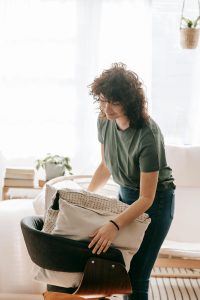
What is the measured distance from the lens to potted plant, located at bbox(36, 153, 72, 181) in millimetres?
3363

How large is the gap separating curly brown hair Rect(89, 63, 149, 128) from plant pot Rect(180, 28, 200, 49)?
1.54 meters

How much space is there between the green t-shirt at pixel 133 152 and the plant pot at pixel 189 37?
148cm

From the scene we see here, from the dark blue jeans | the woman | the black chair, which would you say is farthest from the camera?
the dark blue jeans

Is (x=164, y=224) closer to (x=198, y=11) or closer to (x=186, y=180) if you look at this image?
(x=186, y=180)

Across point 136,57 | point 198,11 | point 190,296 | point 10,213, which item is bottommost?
point 190,296

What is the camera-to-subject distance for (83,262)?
5.28 ft

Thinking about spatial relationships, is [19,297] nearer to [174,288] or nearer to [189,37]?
[174,288]

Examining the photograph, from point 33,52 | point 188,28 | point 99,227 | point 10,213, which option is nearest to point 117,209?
point 99,227

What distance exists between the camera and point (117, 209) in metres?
1.72

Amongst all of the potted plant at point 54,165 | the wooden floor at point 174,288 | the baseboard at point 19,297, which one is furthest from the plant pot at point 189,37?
the baseboard at point 19,297

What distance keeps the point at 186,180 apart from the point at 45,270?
168 centimetres

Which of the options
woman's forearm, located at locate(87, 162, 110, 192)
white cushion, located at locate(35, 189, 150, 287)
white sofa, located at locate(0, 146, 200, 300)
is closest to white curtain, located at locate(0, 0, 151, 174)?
white sofa, located at locate(0, 146, 200, 300)

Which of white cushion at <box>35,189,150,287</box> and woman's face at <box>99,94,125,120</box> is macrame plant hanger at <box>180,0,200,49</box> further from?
white cushion at <box>35,189,150,287</box>

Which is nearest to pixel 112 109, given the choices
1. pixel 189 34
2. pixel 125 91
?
pixel 125 91
